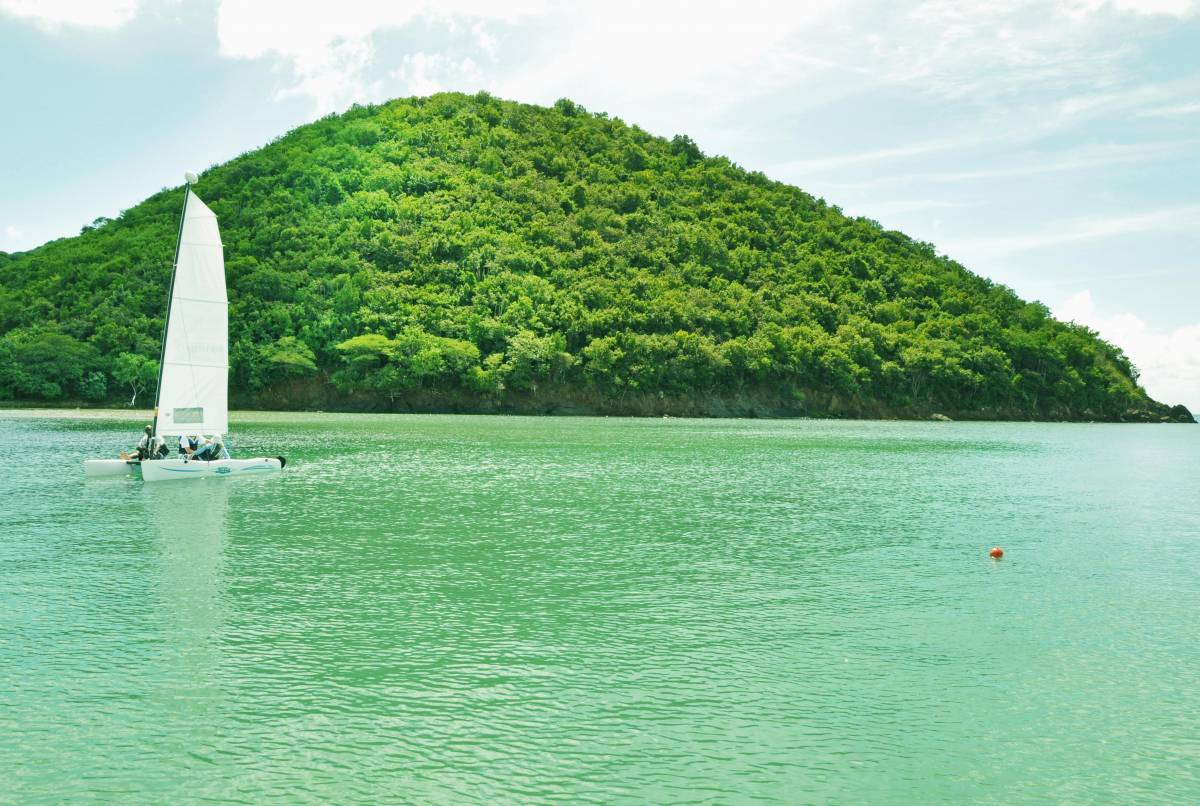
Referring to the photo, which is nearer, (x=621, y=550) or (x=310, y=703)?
(x=310, y=703)

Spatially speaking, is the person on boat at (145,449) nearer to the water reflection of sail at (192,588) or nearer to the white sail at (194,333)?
the white sail at (194,333)

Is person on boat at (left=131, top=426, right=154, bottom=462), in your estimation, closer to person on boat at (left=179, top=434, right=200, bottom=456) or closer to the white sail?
the white sail

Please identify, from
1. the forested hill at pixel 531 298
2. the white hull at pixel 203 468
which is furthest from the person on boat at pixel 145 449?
the forested hill at pixel 531 298

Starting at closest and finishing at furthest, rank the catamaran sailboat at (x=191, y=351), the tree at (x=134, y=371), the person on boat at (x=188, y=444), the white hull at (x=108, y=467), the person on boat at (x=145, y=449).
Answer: the catamaran sailboat at (x=191, y=351) → the white hull at (x=108, y=467) → the person on boat at (x=145, y=449) → the person on boat at (x=188, y=444) → the tree at (x=134, y=371)

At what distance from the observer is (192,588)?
18.8m

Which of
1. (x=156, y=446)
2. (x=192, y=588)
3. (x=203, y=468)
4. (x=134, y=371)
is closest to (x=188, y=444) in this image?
(x=203, y=468)

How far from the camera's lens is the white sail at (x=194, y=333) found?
3712 cm

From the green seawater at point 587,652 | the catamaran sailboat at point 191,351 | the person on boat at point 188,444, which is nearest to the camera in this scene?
the green seawater at point 587,652

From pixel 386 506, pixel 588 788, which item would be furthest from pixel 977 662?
pixel 386 506

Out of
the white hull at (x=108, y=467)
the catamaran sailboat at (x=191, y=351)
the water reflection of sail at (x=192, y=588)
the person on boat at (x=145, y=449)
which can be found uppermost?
the catamaran sailboat at (x=191, y=351)

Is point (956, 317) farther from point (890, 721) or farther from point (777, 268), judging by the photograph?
point (890, 721)

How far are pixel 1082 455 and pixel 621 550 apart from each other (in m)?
57.6

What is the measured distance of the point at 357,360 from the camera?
127750 mm

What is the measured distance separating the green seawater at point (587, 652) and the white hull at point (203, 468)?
4535 millimetres
